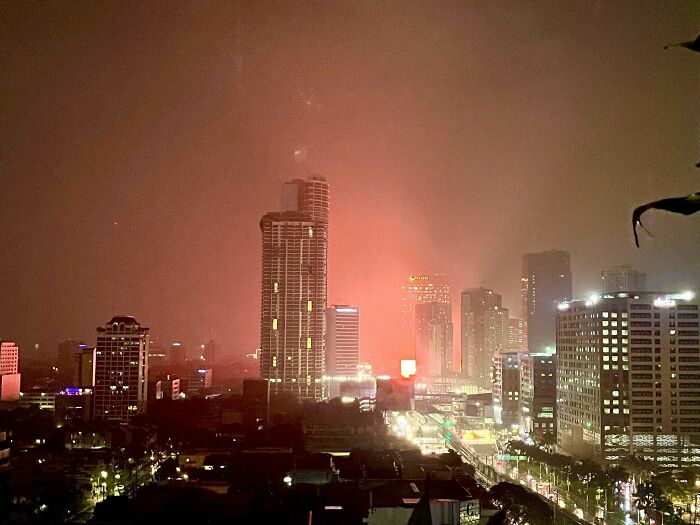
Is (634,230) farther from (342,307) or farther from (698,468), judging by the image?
(342,307)

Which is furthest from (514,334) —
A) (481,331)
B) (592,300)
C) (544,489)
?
(544,489)

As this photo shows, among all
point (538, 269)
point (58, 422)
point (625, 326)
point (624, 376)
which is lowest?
point (58, 422)

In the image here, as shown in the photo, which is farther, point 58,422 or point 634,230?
point 58,422

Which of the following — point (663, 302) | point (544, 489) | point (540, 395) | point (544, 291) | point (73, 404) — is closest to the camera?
point (544, 489)

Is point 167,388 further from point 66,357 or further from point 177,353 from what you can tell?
point 177,353

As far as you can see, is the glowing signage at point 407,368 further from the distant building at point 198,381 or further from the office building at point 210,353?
the office building at point 210,353

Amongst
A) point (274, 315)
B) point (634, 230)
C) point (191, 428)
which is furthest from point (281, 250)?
point (634, 230)

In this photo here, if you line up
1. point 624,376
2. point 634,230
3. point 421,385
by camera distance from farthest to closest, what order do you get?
point 421,385, point 624,376, point 634,230

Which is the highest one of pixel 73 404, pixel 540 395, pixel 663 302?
pixel 663 302
